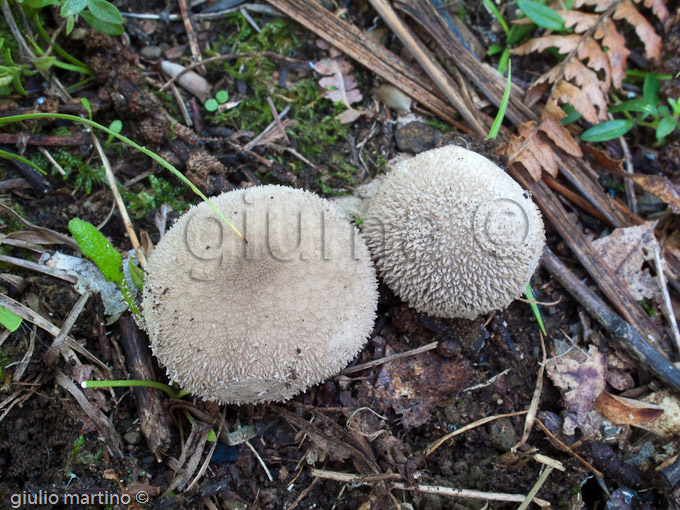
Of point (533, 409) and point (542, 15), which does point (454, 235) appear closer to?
point (533, 409)

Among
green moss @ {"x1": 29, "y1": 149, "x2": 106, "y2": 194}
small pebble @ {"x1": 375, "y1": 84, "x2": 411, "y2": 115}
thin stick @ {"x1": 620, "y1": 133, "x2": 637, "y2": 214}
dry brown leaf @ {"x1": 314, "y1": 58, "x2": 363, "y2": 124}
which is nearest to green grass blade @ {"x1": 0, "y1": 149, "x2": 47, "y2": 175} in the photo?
green moss @ {"x1": 29, "y1": 149, "x2": 106, "y2": 194}

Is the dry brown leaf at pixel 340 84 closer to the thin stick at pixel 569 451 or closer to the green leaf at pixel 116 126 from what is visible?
the green leaf at pixel 116 126

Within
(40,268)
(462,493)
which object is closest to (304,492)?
(462,493)

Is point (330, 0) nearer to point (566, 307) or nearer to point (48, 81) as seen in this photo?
point (48, 81)

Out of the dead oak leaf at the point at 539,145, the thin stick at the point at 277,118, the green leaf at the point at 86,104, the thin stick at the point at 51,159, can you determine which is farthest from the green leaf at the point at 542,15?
the thin stick at the point at 51,159

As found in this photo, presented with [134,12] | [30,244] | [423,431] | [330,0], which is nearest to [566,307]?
[423,431]

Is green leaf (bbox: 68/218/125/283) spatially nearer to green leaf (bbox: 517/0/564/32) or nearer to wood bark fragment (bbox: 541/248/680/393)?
wood bark fragment (bbox: 541/248/680/393)

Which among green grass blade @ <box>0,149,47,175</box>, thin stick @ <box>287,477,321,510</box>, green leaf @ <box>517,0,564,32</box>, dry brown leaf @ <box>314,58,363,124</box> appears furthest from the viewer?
dry brown leaf @ <box>314,58,363,124</box>
